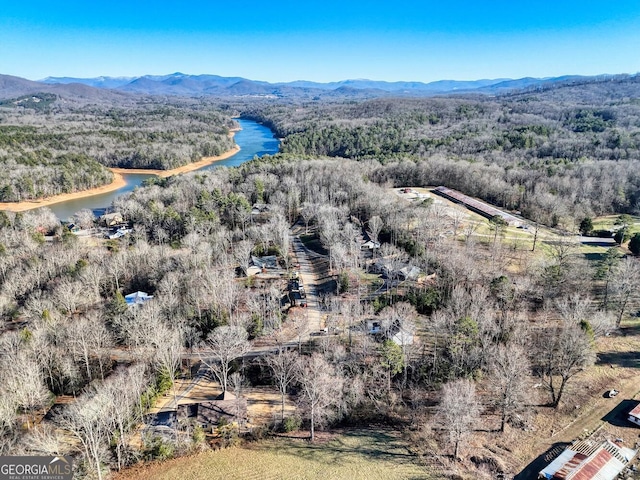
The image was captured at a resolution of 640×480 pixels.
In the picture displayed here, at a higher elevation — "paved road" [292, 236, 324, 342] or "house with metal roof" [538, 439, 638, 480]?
"paved road" [292, 236, 324, 342]

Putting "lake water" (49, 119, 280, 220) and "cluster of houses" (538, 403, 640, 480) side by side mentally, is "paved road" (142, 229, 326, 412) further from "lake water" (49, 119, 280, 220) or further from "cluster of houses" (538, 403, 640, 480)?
"lake water" (49, 119, 280, 220)

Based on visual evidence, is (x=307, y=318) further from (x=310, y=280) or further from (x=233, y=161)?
(x=233, y=161)

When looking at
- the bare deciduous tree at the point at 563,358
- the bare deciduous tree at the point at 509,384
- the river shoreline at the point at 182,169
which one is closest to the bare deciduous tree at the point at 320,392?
the bare deciduous tree at the point at 509,384

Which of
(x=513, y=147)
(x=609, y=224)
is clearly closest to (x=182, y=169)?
(x=513, y=147)

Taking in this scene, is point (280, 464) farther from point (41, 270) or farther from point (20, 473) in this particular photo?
point (41, 270)

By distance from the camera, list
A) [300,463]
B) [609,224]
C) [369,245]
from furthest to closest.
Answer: [609,224], [369,245], [300,463]

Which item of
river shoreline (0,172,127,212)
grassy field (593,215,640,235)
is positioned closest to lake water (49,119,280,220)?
river shoreline (0,172,127,212)

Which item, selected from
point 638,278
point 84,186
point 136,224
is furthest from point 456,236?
point 84,186
